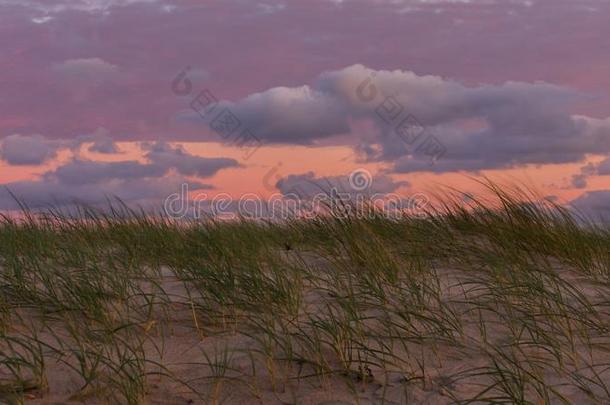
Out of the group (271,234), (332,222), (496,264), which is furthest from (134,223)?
(496,264)

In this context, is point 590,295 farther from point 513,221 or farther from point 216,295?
point 216,295

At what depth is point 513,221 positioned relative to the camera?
5.43 meters

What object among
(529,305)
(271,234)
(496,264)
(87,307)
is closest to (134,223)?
(271,234)

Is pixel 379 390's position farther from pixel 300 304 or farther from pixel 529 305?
pixel 529 305

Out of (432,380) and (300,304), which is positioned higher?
(300,304)

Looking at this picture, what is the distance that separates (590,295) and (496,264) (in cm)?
60

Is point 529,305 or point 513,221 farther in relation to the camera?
point 513,221

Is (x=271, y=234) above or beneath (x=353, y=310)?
above

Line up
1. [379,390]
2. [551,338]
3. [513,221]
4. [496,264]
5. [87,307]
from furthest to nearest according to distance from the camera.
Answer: [513,221], [496,264], [87,307], [551,338], [379,390]

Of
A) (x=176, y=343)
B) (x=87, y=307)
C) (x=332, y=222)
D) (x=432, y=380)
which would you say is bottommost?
(x=432, y=380)

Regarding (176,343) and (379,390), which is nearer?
(379,390)

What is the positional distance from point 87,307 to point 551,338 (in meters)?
2.13

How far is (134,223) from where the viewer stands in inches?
243

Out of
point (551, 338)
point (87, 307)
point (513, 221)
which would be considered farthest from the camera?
point (513, 221)
